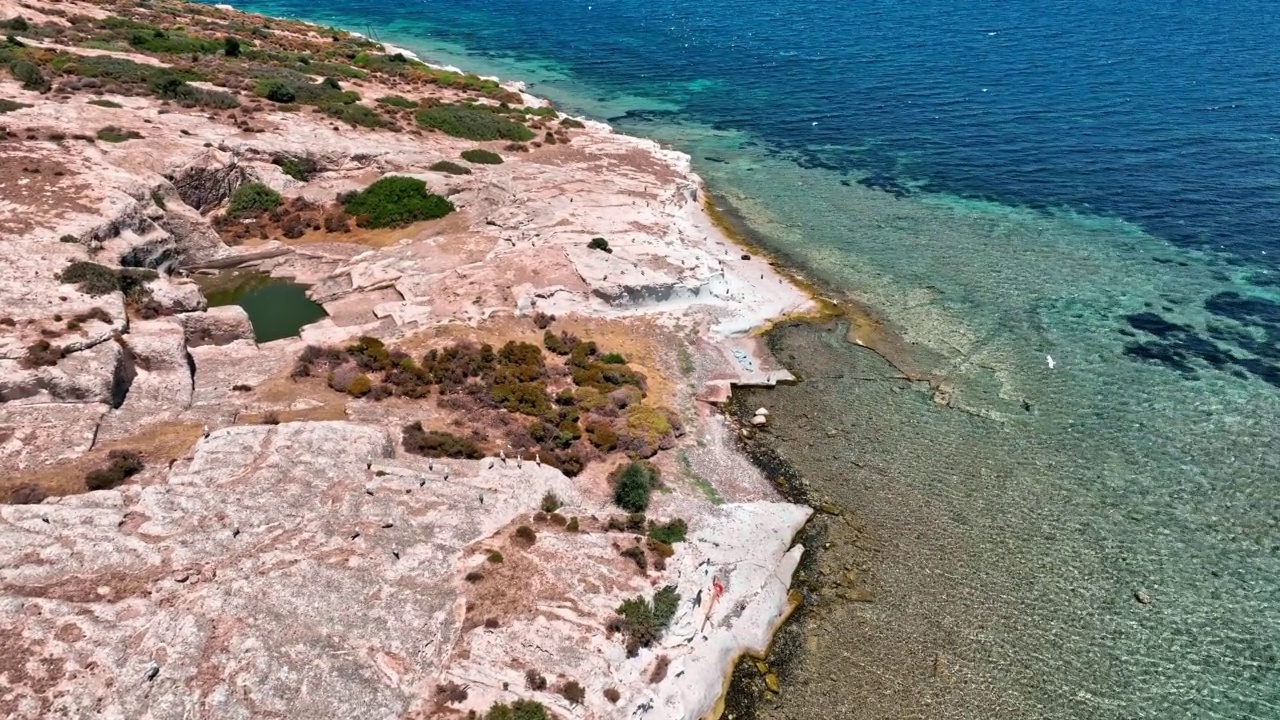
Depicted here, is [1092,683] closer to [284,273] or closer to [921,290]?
[921,290]

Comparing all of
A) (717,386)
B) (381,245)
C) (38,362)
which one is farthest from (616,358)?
(38,362)

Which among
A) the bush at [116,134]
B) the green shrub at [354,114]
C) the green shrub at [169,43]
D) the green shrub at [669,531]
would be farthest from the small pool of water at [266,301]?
the green shrub at [169,43]

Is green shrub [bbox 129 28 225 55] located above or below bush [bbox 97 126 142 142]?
above

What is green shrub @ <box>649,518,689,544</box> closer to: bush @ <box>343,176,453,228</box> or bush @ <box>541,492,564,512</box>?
bush @ <box>541,492,564,512</box>

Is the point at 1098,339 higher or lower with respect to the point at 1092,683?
higher

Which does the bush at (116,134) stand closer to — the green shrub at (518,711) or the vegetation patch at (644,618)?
the vegetation patch at (644,618)

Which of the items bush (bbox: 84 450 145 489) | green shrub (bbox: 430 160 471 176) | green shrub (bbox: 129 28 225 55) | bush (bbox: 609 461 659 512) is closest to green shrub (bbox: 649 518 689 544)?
bush (bbox: 609 461 659 512)
